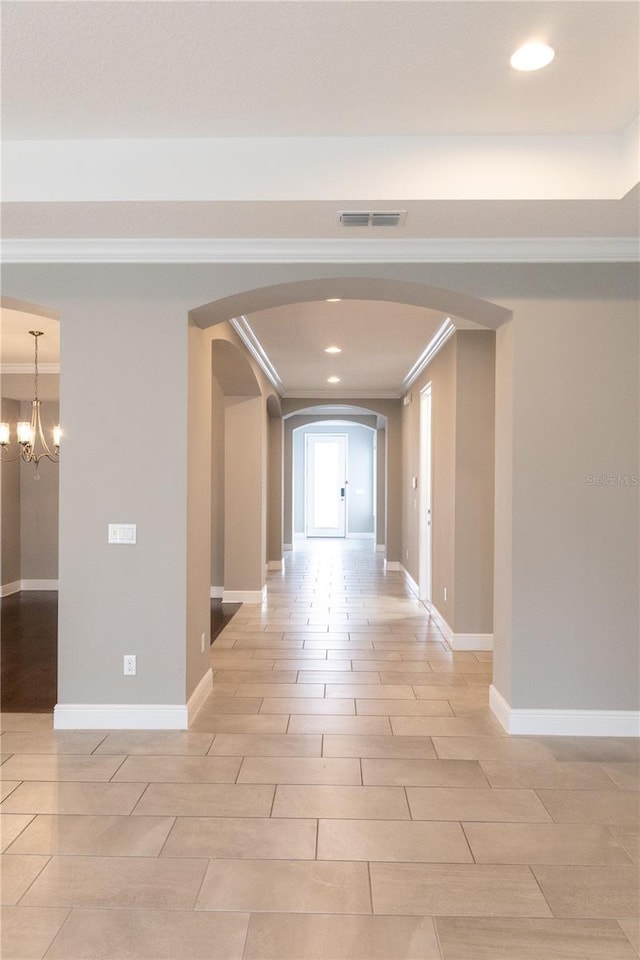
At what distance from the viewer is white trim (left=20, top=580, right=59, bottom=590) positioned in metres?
8.27

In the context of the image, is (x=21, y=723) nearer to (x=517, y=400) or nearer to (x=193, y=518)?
(x=193, y=518)

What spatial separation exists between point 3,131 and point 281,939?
3358mm

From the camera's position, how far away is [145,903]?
2.13 m

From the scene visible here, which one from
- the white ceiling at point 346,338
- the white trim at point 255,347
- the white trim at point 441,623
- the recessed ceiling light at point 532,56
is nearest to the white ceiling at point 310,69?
the recessed ceiling light at point 532,56

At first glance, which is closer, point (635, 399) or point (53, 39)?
point (53, 39)

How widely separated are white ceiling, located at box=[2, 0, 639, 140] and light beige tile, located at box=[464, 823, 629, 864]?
9.48 ft

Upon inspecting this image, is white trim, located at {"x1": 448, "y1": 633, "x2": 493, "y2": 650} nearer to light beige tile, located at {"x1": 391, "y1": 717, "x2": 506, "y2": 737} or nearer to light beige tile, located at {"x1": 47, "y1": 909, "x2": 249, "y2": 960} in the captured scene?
light beige tile, located at {"x1": 391, "y1": 717, "x2": 506, "y2": 737}

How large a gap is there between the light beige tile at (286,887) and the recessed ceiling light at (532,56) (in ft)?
9.63

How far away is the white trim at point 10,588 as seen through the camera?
788 centimetres

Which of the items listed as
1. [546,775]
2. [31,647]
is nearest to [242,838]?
[546,775]

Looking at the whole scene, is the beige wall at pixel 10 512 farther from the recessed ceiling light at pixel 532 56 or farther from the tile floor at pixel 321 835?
the recessed ceiling light at pixel 532 56

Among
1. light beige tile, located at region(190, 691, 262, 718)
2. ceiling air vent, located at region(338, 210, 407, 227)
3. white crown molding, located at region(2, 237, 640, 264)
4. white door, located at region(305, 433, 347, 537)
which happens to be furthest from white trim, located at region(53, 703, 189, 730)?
white door, located at region(305, 433, 347, 537)

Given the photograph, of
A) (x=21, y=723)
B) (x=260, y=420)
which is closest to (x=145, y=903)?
(x=21, y=723)

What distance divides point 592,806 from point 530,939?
3.15 ft
